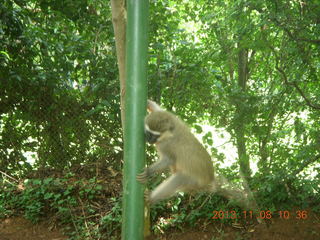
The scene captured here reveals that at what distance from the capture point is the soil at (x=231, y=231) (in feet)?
16.0

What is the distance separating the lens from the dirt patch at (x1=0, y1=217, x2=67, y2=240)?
16.8 ft

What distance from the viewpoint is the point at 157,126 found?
2.88m

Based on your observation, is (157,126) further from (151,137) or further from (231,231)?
(231,231)

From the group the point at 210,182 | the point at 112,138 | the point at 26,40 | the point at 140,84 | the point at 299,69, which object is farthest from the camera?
the point at 112,138

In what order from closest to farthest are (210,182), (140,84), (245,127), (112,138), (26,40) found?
(140,84) < (210,182) < (245,127) < (26,40) < (112,138)

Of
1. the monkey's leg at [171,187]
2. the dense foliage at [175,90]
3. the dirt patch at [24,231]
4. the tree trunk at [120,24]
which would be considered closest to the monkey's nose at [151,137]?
the monkey's leg at [171,187]

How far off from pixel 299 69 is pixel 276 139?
125cm

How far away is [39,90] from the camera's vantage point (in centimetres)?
643

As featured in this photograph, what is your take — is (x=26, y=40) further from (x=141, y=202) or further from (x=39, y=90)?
(x=141, y=202)

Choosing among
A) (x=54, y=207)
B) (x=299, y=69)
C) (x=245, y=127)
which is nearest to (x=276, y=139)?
(x=245, y=127)

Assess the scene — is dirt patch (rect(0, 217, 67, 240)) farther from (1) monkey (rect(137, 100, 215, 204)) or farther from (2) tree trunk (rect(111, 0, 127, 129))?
(2) tree trunk (rect(111, 0, 127, 129))
